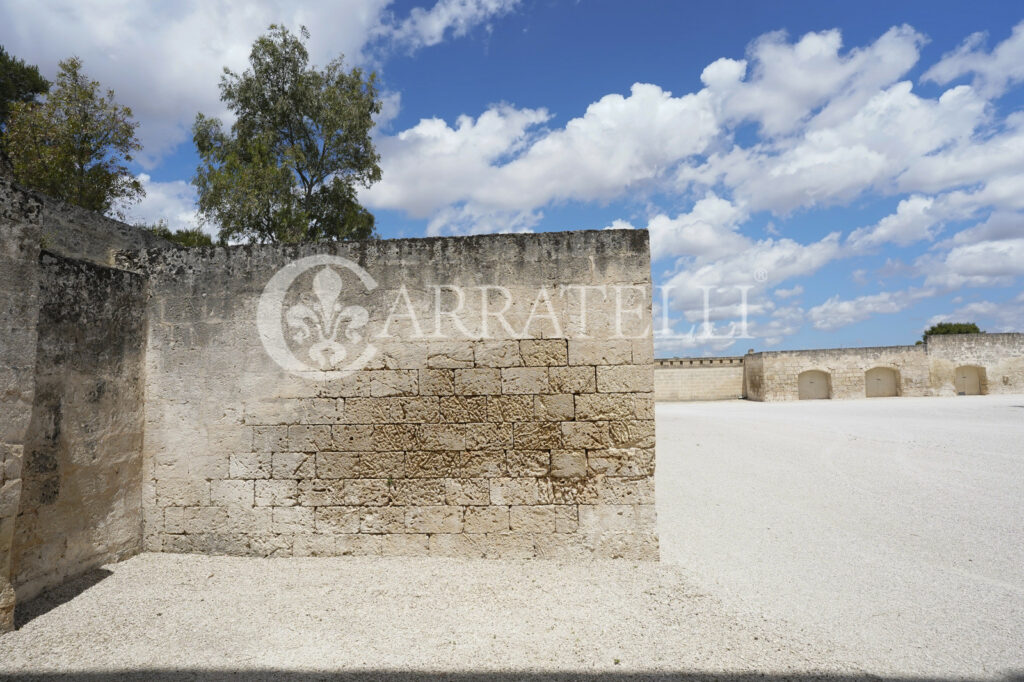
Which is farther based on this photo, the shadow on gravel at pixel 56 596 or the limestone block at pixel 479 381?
the limestone block at pixel 479 381

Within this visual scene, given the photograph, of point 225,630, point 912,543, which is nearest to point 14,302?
point 225,630

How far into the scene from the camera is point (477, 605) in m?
3.96

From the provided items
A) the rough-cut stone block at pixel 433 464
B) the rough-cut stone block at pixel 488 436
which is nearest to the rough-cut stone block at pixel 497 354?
the rough-cut stone block at pixel 488 436

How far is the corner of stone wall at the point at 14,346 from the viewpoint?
3.51 meters

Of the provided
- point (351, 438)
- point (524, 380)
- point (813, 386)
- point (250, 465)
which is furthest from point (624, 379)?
point (813, 386)

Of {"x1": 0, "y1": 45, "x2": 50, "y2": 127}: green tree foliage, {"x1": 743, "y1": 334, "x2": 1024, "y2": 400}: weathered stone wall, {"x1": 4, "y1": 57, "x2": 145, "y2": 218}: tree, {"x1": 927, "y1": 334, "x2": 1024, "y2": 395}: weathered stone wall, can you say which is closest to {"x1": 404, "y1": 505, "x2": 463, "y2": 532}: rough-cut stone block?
{"x1": 4, "y1": 57, "x2": 145, "y2": 218}: tree

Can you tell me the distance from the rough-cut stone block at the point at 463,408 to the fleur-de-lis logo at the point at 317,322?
0.82m

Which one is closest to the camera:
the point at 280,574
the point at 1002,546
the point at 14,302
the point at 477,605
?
the point at 14,302

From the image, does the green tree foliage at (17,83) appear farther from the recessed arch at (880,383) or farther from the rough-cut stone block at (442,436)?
the recessed arch at (880,383)

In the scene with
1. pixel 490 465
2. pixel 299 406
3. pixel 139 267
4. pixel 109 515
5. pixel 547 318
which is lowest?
pixel 109 515

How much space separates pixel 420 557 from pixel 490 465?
3.33 feet

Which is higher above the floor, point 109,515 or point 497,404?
point 497,404

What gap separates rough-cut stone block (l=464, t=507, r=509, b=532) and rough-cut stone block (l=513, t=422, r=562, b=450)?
0.59 metres

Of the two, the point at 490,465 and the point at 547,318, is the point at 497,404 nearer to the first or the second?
the point at 490,465
